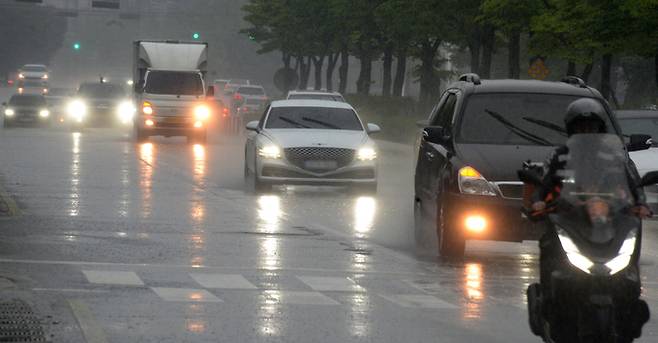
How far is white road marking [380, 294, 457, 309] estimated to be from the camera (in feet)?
44.1

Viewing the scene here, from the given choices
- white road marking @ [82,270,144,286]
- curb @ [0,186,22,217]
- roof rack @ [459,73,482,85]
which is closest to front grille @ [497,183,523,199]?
roof rack @ [459,73,482,85]

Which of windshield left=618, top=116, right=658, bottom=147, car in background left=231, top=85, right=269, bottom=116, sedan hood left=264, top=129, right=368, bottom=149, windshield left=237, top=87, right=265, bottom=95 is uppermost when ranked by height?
windshield left=618, top=116, right=658, bottom=147

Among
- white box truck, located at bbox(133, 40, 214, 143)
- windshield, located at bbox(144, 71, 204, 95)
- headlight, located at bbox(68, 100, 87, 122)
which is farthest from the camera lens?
headlight, located at bbox(68, 100, 87, 122)

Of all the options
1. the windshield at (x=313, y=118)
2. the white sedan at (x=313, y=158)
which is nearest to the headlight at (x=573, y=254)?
the white sedan at (x=313, y=158)

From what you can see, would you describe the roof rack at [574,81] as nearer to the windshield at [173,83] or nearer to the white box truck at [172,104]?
the white box truck at [172,104]

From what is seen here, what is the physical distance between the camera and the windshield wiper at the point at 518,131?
Result: 17.6m

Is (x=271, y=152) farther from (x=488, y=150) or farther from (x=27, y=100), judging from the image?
(x=27, y=100)

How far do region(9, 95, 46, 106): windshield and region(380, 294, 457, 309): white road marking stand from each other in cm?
5563

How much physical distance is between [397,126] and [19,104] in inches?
627

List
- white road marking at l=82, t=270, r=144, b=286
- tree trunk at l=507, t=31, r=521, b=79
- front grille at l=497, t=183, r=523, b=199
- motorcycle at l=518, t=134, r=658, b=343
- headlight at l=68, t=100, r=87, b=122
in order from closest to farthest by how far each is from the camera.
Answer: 1. motorcycle at l=518, t=134, r=658, b=343
2. white road marking at l=82, t=270, r=144, b=286
3. front grille at l=497, t=183, r=523, b=199
4. tree trunk at l=507, t=31, r=521, b=79
5. headlight at l=68, t=100, r=87, b=122

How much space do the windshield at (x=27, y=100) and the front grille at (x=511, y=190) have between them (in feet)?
174

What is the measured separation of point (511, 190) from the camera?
1680cm

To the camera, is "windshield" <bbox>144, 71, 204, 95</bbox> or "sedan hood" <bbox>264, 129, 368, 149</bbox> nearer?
"sedan hood" <bbox>264, 129, 368, 149</bbox>

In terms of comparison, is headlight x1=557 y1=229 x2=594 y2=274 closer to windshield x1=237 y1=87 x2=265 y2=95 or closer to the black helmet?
the black helmet
